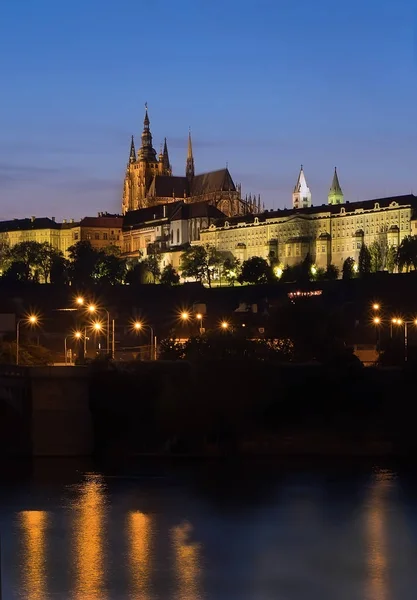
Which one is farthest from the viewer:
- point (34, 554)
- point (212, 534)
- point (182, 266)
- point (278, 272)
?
point (182, 266)

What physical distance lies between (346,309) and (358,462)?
45861 millimetres


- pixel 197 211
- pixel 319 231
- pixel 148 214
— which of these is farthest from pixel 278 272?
pixel 148 214

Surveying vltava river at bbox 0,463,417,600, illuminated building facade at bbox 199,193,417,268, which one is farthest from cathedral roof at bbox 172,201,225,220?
Result: vltava river at bbox 0,463,417,600

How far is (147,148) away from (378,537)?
13839 centimetres

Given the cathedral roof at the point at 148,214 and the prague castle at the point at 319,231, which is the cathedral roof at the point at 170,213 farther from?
the prague castle at the point at 319,231

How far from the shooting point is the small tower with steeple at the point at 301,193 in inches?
6240

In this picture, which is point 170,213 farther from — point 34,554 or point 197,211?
point 34,554

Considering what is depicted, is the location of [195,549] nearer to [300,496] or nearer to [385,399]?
[300,496]

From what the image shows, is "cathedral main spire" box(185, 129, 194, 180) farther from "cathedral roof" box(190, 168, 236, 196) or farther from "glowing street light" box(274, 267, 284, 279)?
"glowing street light" box(274, 267, 284, 279)

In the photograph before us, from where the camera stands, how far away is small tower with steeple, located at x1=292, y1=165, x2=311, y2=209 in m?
158

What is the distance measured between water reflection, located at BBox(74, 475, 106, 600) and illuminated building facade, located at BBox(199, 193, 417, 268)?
291 ft

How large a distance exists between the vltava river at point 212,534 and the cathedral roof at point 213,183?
380ft

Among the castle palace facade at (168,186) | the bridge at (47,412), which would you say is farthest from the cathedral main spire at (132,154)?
the bridge at (47,412)

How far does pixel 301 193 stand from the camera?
15912cm
